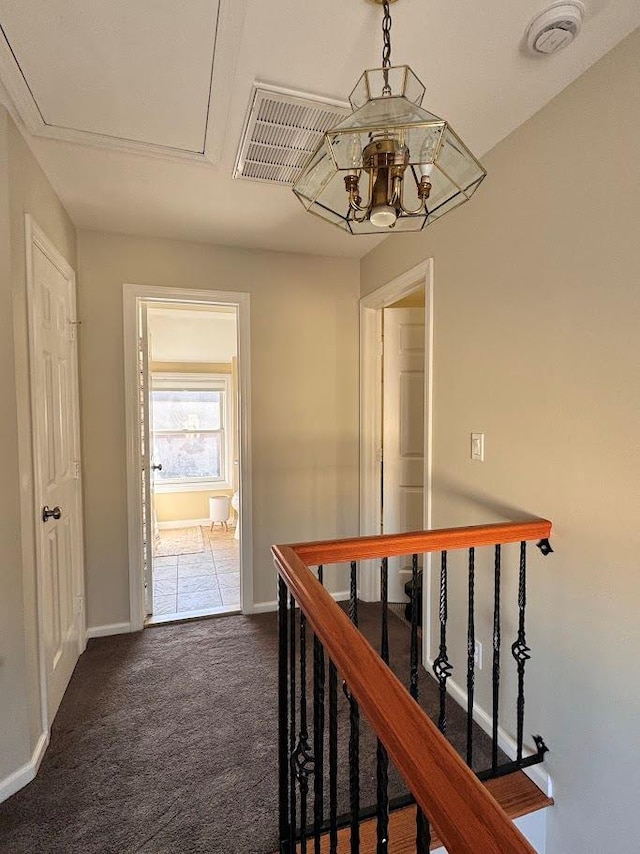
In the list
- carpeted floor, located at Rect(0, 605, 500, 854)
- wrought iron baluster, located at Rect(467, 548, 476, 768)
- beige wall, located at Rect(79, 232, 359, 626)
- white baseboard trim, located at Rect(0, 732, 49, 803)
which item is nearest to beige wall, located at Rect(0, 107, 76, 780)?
white baseboard trim, located at Rect(0, 732, 49, 803)

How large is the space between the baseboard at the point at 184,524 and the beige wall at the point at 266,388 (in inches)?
112

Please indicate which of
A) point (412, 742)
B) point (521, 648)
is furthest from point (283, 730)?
point (521, 648)

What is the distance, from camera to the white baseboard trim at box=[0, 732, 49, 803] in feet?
5.19

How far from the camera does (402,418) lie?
3.20 metres

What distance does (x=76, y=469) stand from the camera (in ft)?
8.41

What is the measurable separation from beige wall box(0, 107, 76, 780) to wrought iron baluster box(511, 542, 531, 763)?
1890mm

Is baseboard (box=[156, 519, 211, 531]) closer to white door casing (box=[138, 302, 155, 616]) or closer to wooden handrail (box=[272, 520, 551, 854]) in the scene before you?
white door casing (box=[138, 302, 155, 616])

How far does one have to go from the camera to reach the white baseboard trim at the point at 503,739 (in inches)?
63.3

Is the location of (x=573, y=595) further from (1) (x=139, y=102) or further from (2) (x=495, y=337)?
(1) (x=139, y=102)

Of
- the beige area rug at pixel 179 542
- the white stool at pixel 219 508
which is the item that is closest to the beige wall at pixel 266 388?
the beige area rug at pixel 179 542

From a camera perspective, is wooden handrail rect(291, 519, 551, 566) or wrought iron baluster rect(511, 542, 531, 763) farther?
wrought iron baluster rect(511, 542, 531, 763)

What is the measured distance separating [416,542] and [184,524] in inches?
188

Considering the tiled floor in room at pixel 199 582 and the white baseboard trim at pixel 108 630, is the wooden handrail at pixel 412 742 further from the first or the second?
the tiled floor in room at pixel 199 582

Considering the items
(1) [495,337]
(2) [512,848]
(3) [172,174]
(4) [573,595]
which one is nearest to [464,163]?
(1) [495,337]
